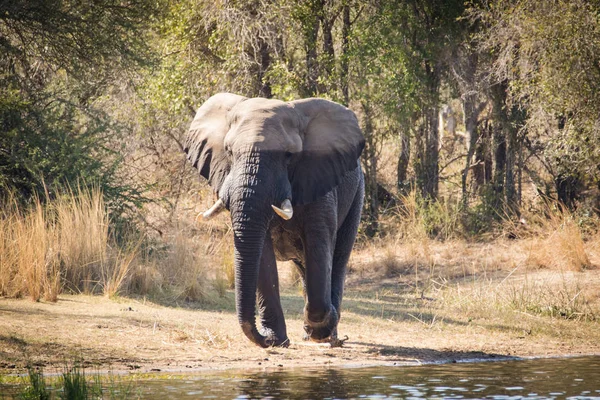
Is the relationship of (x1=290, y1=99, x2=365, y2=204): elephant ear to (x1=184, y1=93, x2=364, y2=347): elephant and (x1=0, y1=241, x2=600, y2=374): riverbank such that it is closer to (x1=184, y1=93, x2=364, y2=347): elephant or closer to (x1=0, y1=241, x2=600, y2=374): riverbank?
(x1=184, y1=93, x2=364, y2=347): elephant

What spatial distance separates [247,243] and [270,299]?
2.89ft

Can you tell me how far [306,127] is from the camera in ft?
31.2

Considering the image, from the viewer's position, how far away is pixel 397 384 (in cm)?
774

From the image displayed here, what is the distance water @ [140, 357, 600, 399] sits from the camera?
7180 millimetres

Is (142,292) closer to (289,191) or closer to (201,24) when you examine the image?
(289,191)

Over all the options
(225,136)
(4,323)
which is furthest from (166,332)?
(225,136)

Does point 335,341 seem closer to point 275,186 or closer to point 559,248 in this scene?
point 275,186

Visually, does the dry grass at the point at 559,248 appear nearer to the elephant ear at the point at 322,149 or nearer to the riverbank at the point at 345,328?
the riverbank at the point at 345,328

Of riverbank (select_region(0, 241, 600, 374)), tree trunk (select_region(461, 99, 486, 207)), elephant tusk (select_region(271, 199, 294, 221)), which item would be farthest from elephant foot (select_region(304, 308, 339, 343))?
tree trunk (select_region(461, 99, 486, 207))

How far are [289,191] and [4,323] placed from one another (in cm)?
307

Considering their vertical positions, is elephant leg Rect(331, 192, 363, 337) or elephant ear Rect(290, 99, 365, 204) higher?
elephant ear Rect(290, 99, 365, 204)

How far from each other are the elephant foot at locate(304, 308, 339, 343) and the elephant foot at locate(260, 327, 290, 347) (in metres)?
0.31

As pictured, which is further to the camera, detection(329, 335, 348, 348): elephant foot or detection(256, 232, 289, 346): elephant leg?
detection(329, 335, 348, 348): elephant foot

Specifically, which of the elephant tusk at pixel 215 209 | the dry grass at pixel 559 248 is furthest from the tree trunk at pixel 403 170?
the elephant tusk at pixel 215 209
